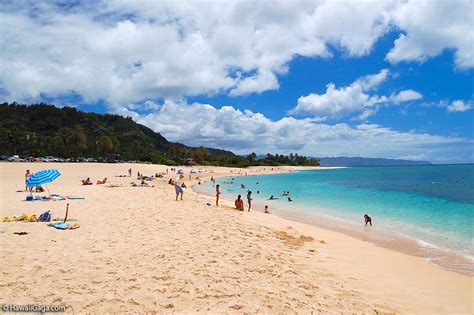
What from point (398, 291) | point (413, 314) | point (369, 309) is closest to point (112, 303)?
point (369, 309)

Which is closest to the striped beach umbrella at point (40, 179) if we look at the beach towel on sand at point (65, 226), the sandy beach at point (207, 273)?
the sandy beach at point (207, 273)

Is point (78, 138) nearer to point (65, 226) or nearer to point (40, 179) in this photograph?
point (40, 179)

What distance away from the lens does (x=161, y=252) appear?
27.4ft

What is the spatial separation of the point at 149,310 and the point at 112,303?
71 cm

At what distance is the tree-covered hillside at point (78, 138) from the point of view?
92.3 m

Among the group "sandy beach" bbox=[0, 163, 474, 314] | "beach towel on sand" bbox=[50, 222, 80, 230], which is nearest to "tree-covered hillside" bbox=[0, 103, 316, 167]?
"beach towel on sand" bbox=[50, 222, 80, 230]

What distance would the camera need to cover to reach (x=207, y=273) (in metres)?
6.98

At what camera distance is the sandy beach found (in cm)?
562

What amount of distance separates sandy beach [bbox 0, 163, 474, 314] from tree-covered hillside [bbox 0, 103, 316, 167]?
96.5m

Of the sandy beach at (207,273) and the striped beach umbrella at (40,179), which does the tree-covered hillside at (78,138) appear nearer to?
the striped beach umbrella at (40,179)

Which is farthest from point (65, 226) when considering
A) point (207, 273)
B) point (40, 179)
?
point (40, 179)

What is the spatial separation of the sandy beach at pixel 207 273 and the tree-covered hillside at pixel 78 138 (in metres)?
96.5

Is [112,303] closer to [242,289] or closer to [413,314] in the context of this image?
[242,289]

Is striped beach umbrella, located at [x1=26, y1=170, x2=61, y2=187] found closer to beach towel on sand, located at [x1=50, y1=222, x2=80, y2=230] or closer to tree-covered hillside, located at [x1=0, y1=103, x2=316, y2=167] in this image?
beach towel on sand, located at [x1=50, y1=222, x2=80, y2=230]
